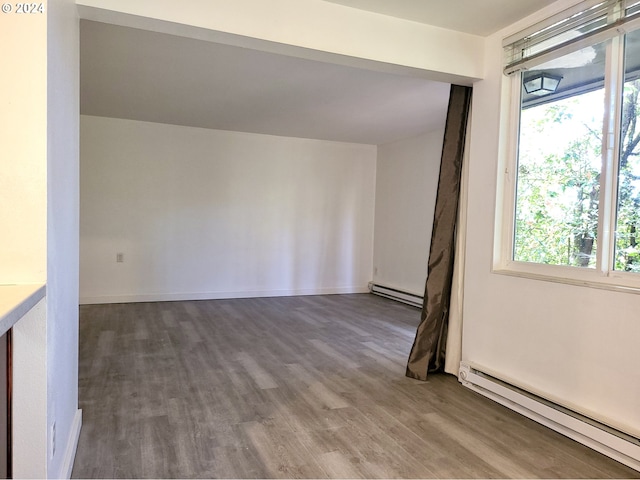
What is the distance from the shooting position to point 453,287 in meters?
3.13

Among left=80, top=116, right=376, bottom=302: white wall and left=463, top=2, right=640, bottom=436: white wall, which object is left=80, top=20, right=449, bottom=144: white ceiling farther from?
left=463, top=2, right=640, bottom=436: white wall

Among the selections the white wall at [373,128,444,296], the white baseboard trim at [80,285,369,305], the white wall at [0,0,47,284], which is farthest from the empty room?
the white wall at [373,128,444,296]

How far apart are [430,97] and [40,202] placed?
3547mm

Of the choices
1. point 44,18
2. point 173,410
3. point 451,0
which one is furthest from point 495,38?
point 173,410

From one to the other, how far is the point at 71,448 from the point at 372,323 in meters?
3.36

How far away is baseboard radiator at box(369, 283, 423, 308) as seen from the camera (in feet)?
18.9

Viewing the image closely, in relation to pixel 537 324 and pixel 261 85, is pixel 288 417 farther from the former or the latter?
pixel 261 85

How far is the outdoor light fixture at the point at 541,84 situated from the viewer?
2.58 metres

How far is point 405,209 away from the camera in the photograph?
6145 millimetres

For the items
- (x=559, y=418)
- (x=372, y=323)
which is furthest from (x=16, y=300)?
(x=372, y=323)

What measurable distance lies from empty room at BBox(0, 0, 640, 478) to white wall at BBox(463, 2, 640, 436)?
0.5 inches

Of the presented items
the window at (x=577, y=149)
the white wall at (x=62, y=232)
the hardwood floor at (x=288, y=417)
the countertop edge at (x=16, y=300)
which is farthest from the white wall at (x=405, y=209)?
the countertop edge at (x=16, y=300)

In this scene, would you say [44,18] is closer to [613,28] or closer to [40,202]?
[40,202]

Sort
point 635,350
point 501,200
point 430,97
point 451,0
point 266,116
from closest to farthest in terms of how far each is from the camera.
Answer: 1. point 635,350
2. point 451,0
3. point 501,200
4. point 430,97
5. point 266,116
